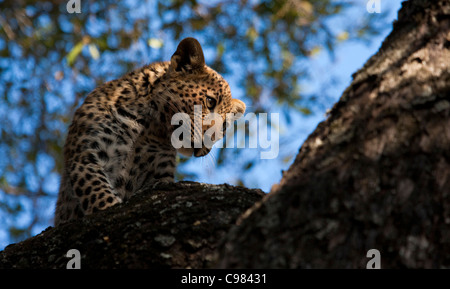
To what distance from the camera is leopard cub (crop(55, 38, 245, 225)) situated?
17.4 feet

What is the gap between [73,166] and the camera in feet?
17.1

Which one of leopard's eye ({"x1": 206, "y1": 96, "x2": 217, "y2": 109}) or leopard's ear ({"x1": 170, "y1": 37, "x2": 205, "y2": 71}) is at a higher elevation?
leopard's ear ({"x1": 170, "y1": 37, "x2": 205, "y2": 71})

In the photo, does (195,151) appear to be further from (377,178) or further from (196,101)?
(377,178)

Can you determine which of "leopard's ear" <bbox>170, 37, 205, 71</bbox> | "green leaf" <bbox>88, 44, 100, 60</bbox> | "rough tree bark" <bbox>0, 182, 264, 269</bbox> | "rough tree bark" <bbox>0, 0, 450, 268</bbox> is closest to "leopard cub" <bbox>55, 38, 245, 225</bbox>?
"leopard's ear" <bbox>170, 37, 205, 71</bbox>

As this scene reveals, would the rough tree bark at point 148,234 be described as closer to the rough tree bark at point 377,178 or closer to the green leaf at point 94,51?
the rough tree bark at point 377,178

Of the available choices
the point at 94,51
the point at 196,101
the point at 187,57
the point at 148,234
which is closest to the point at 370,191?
the point at 148,234

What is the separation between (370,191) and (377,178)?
64mm

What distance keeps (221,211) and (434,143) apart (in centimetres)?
160

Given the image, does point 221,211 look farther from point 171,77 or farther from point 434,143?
point 171,77

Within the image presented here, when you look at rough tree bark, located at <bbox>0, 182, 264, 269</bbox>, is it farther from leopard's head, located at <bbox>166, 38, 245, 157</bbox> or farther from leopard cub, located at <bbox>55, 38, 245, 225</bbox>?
leopard's head, located at <bbox>166, 38, 245, 157</bbox>

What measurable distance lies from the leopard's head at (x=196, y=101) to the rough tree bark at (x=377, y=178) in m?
3.44

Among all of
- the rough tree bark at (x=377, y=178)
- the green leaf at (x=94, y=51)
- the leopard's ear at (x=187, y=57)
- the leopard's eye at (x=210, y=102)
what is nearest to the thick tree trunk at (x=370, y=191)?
the rough tree bark at (x=377, y=178)

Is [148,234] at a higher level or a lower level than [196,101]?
lower

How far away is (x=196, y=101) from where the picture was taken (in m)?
6.05
